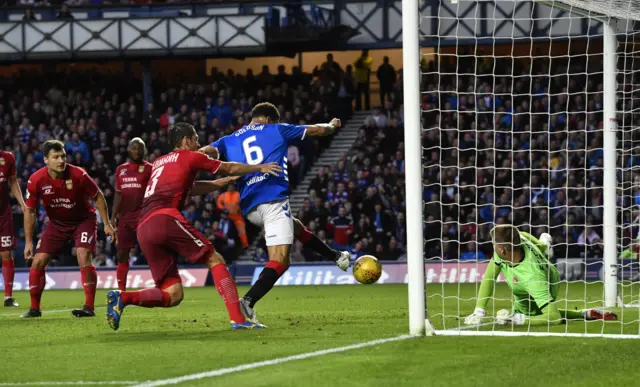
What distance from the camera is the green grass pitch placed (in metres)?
7.27

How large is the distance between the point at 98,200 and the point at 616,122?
6390 millimetres

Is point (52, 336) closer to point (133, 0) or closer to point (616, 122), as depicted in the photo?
point (616, 122)

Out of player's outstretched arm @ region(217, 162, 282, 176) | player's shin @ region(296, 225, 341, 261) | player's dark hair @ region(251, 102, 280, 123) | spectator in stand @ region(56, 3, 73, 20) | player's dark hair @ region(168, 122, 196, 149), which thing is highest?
spectator in stand @ region(56, 3, 73, 20)

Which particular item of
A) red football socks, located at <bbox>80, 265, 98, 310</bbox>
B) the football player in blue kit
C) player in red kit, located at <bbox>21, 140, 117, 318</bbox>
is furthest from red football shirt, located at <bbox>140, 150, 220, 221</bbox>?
red football socks, located at <bbox>80, 265, 98, 310</bbox>

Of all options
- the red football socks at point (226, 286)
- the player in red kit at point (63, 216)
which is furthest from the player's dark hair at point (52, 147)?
the red football socks at point (226, 286)

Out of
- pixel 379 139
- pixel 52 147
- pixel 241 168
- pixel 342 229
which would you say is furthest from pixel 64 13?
pixel 241 168

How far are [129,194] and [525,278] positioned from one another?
7413mm

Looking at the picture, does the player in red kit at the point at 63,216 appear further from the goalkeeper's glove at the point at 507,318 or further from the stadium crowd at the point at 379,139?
the stadium crowd at the point at 379,139

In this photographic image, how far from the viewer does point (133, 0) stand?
34250 millimetres

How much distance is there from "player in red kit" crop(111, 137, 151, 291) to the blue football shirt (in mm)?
5004

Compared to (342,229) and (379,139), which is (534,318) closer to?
(342,229)

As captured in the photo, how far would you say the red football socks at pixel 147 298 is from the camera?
10266mm

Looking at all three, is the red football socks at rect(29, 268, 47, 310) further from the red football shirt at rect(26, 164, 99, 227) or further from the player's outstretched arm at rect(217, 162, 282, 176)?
the player's outstretched arm at rect(217, 162, 282, 176)

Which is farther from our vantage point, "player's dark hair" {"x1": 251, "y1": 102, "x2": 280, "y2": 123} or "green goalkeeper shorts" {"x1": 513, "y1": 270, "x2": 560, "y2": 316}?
"player's dark hair" {"x1": 251, "y1": 102, "x2": 280, "y2": 123}
